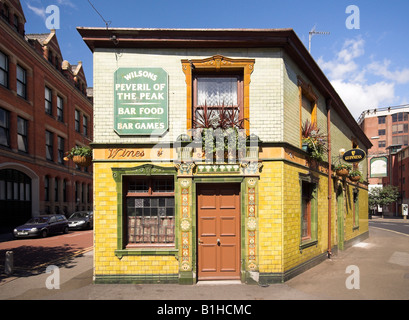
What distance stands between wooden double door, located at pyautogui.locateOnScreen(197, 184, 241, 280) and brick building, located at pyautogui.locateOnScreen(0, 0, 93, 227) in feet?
62.8

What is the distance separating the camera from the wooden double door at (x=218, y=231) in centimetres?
827

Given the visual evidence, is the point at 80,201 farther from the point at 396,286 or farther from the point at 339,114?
the point at 396,286

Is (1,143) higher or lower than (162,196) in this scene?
higher

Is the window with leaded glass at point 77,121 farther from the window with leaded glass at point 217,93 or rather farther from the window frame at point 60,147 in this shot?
the window with leaded glass at point 217,93

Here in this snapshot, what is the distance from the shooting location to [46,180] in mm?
27125

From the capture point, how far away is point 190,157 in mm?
8250

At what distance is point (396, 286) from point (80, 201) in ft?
106

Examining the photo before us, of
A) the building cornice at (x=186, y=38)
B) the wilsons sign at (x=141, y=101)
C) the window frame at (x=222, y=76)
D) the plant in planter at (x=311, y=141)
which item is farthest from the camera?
the plant in planter at (x=311, y=141)

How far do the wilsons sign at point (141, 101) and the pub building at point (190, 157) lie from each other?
1.2 inches

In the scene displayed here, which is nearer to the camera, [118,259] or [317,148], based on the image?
[118,259]

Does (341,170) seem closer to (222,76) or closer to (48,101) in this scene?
(222,76)

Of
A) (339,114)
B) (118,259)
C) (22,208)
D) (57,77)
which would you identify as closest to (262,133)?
(118,259)

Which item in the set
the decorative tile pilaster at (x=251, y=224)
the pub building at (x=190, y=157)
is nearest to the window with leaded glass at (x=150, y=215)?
the pub building at (x=190, y=157)

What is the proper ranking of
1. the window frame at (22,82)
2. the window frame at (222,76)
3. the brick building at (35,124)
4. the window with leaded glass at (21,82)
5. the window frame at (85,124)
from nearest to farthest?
the window frame at (222,76), the brick building at (35,124), the window frame at (22,82), the window with leaded glass at (21,82), the window frame at (85,124)
